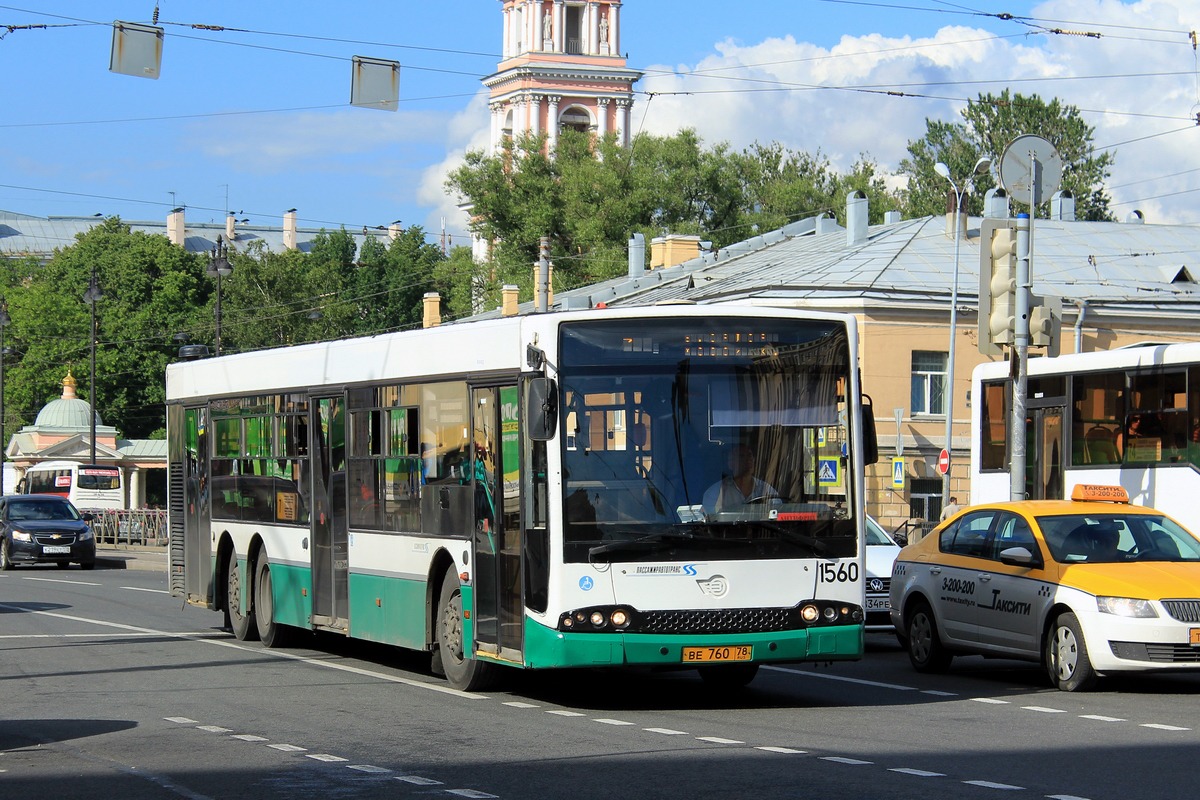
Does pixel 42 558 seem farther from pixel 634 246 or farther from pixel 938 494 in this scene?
pixel 634 246

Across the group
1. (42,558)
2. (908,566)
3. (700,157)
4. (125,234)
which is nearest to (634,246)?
(700,157)

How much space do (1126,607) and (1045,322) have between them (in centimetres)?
717

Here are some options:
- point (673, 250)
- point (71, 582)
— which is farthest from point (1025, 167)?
point (673, 250)

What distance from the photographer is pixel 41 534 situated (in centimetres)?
4091

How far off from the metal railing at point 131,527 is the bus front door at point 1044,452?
3541 cm

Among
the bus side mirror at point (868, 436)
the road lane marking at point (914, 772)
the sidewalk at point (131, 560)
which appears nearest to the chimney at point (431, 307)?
the sidewalk at point (131, 560)

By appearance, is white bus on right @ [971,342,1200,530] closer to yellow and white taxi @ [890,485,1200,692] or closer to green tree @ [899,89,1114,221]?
yellow and white taxi @ [890,485,1200,692]

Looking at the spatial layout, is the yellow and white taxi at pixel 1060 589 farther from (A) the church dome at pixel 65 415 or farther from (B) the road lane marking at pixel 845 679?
(A) the church dome at pixel 65 415

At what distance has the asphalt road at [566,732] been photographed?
9867 millimetres

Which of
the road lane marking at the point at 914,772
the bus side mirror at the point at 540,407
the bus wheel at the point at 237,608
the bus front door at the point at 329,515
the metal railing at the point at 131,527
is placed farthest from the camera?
the metal railing at the point at 131,527

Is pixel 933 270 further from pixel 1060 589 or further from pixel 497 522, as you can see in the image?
pixel 497 522

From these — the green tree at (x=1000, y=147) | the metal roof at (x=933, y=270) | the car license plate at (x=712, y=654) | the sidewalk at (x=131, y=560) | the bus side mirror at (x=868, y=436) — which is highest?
the green tree at (x=1000, y=147)

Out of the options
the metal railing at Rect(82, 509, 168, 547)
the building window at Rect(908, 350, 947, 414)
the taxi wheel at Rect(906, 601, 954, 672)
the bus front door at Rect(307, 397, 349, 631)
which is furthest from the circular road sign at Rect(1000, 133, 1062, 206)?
the metal railing at Rect(82, 509, 168, 547)

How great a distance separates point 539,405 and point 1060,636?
4.94 metres
